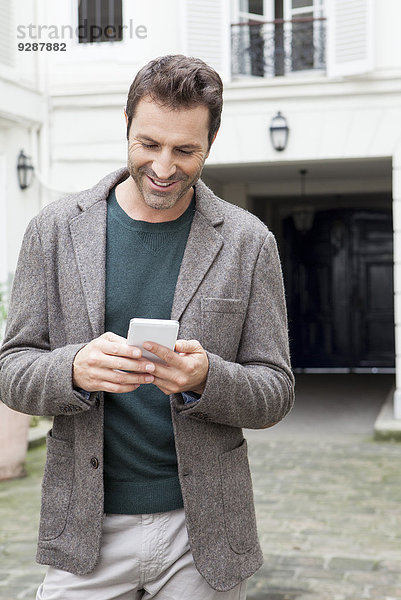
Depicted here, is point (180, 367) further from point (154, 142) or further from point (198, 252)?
point (154, 142)

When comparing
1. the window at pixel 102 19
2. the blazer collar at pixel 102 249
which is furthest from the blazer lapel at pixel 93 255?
the window at pixel 102 19

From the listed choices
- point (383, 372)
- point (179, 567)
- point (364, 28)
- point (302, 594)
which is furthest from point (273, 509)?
point (383, 372)

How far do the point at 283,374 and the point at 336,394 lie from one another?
10.8 meters

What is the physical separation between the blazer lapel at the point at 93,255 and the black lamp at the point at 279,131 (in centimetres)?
797

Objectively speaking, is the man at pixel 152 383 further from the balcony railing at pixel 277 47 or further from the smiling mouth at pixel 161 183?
the balcony railing at pixel 277 47

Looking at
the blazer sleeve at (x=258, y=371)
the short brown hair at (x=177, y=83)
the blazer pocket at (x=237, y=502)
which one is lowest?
the blazer pocket at (x=237, y=502)

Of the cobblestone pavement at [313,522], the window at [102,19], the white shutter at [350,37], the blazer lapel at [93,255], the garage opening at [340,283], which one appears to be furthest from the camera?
the garage opening at [340,283]

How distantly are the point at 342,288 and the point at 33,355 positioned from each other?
1358 cm

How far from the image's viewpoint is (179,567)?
199cm

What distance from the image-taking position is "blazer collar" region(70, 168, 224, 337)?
1.95 meters

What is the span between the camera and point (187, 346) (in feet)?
5.71

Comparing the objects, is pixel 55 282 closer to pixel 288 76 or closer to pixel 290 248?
pixel 288 76

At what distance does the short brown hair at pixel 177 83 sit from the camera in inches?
72.4

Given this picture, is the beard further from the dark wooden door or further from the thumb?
the dark wooden door
